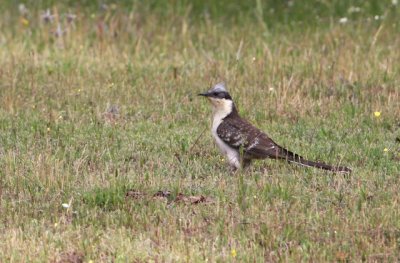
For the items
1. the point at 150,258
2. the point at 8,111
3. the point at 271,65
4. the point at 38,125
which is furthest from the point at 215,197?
the point at 271,65

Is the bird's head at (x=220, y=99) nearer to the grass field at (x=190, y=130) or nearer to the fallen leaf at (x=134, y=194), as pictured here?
the grass field at (x=190, y=130)

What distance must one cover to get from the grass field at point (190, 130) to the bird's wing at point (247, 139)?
0.20 m

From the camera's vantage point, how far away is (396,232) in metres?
7.83

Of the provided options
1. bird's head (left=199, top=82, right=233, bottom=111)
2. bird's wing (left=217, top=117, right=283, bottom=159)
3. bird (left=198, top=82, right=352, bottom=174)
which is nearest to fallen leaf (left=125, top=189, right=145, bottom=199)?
bird (left=198, top=82, right=352, bottom=174)

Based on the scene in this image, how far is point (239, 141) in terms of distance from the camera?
1001 centimetres

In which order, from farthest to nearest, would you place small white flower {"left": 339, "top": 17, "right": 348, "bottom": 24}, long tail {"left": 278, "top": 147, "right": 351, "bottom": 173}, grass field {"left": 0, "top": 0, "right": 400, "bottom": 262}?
small white flower {"left": 339, "top": 17, "right": 348, "bottom": 24} < long tail {"left": 278, "top": 147, "right": 351, "bottom": 173} < grass field {"left": 0, "top": 0, "right": 400, "bottom": 262}

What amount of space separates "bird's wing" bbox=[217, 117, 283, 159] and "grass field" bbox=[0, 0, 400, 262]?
199 mm

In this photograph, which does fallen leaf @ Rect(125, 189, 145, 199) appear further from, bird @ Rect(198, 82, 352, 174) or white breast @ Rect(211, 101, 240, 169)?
white breast @ Rect(211, 101, 240, 169)

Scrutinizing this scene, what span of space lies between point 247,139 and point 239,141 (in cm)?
9

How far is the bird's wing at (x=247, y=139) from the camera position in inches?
388

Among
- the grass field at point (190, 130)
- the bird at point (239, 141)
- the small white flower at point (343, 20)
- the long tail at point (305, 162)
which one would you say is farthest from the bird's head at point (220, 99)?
the small white flower at point (343, 20)

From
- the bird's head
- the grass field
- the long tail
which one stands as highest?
the bird's head

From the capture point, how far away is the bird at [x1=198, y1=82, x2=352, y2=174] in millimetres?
9727

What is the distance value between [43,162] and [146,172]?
99 centimetres
